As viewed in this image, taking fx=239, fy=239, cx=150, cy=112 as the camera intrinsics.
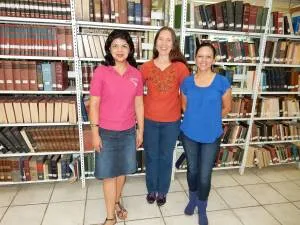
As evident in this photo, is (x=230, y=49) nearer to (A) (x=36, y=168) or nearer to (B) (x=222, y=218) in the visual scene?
(B) (x=222, y=218)

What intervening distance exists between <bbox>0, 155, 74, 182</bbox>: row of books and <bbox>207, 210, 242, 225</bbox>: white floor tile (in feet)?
5.11

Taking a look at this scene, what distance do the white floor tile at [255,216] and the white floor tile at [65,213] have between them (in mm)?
1525

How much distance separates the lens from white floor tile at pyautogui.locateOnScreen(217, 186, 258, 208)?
2.51 m

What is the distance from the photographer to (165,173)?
2.32 m

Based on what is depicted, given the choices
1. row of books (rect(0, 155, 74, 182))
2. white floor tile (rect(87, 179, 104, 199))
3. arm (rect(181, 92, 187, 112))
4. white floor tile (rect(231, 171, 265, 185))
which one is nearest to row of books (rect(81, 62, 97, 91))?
row of books (rect(0, 155, 74, 182))

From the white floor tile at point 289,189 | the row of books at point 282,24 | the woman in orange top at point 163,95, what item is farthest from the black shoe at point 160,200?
the row of books at point 282,24

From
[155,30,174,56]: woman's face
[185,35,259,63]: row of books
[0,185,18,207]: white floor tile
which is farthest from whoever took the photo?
[185,35,259,63]: row of books

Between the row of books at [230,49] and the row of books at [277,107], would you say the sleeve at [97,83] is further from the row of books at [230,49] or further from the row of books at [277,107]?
the row of books at [277,107]

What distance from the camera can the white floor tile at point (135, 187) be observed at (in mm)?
2648

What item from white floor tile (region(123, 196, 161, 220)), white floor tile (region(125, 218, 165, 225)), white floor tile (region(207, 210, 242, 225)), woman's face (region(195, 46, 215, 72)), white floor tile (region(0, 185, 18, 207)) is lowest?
white floor tile (region(207, 210, 242, 225))

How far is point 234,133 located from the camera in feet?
9.80

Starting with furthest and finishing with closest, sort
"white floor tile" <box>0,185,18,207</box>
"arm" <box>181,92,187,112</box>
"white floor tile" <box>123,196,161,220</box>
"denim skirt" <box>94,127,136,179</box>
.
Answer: "white floor tile" <box>0,185,18,207</box> < "white floor tile" <box>123,196,161,220</box> < "arm" <box>181,92,187,112</box> < "denim skirt" <box>94,127,136,179</box>

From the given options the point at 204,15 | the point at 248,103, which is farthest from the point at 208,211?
the point at 204,15

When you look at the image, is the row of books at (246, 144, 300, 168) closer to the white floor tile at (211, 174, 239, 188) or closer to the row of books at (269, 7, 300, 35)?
the white floor tile at (211, 174, 239, 188)
